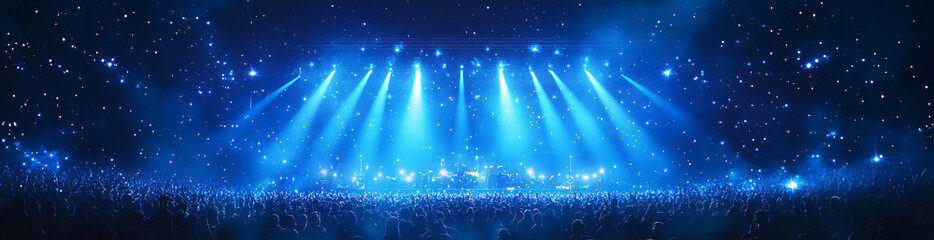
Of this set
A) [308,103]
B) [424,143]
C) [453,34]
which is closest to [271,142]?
[308,103]

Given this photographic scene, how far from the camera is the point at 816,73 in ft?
48.4

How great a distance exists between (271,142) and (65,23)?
1049cm

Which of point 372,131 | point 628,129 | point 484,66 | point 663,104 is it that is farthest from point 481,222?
→ point 372,131

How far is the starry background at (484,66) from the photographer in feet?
40.9

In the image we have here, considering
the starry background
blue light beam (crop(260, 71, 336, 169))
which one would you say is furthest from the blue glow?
the starry background

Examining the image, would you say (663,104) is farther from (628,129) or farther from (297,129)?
(297,129)

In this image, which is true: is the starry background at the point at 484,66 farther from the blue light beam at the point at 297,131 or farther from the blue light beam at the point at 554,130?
the blue light beam at the point at 554,130

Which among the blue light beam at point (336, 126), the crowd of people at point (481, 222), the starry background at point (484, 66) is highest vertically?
the blue light beam at point (336, 126)

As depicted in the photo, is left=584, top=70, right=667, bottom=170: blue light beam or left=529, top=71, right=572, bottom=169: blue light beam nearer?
left=584, top=70, right=667, bottom=170: blue light beam

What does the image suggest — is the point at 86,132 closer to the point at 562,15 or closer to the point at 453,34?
the point at 453,34

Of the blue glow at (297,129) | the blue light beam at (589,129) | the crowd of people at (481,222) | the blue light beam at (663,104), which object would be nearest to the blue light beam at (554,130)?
the blue light beam at (589,129)

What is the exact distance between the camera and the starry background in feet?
40.9

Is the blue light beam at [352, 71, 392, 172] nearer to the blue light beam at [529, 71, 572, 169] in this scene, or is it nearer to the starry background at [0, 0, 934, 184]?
the starry background at [0, 0, 934, 184]

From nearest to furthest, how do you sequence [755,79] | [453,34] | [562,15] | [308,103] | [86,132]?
1. [562,15]
2. [86,132]
3. [453,34]
4. [755,79]
5. [308,103]
